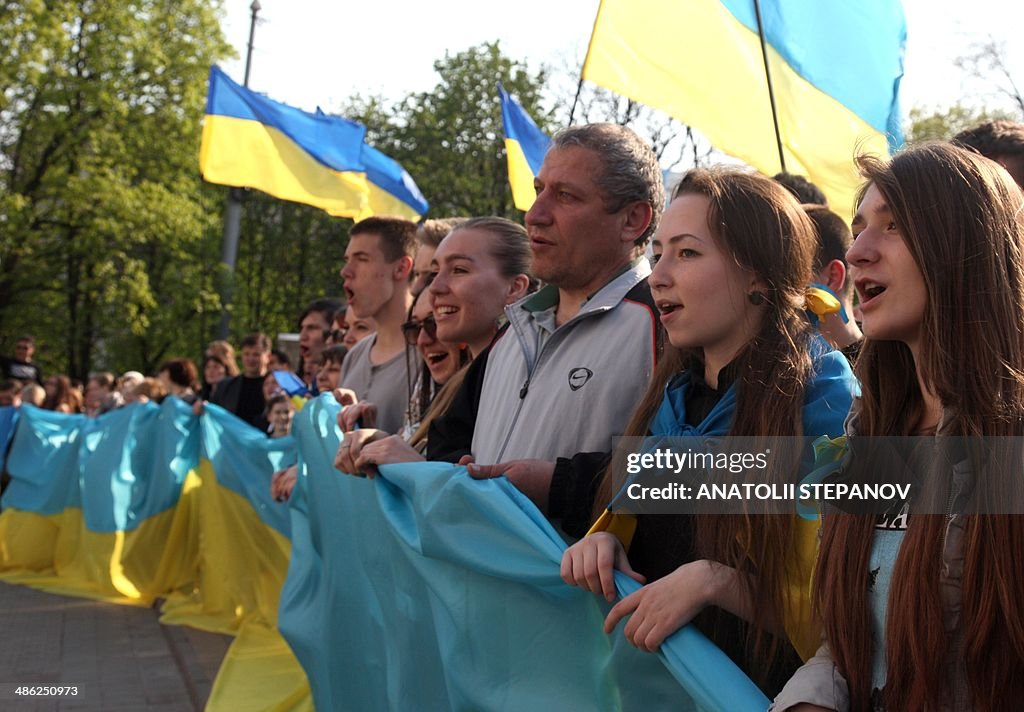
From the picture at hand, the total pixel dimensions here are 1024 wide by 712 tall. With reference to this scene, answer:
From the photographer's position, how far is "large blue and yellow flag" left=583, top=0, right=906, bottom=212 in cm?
552

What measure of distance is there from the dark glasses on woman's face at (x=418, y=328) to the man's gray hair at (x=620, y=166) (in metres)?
1.22

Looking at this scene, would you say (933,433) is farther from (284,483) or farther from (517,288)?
(284,483)

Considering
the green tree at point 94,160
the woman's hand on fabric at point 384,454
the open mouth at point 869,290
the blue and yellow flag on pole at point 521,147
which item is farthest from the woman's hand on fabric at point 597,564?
the green tree at point 94,160

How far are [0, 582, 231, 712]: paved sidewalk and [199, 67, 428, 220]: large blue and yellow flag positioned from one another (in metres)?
3.42

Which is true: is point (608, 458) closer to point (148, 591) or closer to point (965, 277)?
point (965, 277)

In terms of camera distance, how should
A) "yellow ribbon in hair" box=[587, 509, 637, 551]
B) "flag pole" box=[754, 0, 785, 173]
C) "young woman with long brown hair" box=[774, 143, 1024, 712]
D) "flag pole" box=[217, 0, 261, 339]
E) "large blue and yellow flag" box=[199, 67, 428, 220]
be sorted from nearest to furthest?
1. "young woman with long brown hair" box=[774, 143, 1024, 712]
2. "yellow ribbon in hair" box=[587, 509, 637, 551]
3. "flag pole" box=[754, 0, 785, 173]
4. "large blue and yellow flag" box=[199, 67, 428, 220]
5. "flag pole" box=[217, 0, 261, 339]

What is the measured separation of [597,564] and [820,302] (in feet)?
2.49

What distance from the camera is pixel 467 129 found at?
27.1 metres

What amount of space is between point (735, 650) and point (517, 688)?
65 centimetres

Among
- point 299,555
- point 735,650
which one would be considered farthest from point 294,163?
point 735,650

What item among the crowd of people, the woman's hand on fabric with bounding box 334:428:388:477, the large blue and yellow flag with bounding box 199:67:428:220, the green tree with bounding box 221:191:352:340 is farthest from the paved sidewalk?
the green tree with bounding box 221:191:352:340

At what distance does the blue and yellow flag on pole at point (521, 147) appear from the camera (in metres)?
8.12

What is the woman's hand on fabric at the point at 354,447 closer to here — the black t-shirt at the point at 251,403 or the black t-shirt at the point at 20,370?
the black t-shirt at the point at 251,403
